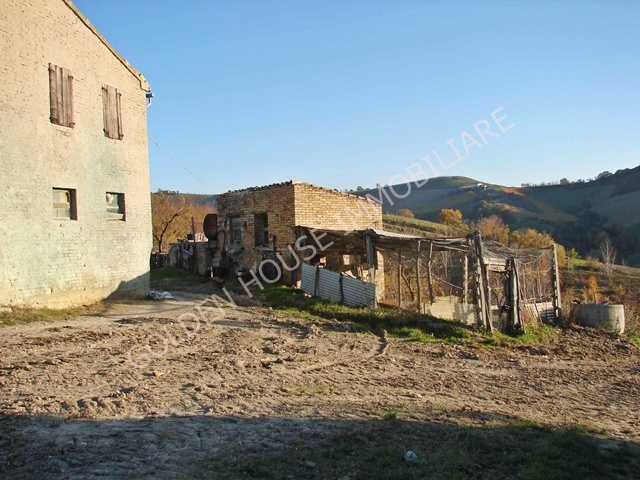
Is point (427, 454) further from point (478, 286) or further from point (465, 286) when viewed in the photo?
point (465, 286)

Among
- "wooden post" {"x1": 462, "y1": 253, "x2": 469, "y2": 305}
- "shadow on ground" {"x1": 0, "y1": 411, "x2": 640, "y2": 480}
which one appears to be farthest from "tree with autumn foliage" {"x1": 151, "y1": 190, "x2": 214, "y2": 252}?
"shadow on ground" {"x1": 0, "y1": 411, "x2": 640, "y2": 480}

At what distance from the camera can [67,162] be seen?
496 inches

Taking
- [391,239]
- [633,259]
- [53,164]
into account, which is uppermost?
[53,164]

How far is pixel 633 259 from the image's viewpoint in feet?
185

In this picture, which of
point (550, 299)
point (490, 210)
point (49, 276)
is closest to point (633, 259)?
point (490, 210)

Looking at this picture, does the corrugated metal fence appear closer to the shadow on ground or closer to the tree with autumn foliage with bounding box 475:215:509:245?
the shadow on ground

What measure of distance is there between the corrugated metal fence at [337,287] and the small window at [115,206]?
6322 mm

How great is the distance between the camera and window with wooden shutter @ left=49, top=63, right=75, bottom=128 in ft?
40.1

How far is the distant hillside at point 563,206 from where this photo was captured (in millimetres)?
61303

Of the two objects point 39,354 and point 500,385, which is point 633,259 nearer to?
point 500,385

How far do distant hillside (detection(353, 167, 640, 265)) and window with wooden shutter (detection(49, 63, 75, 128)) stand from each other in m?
52.5

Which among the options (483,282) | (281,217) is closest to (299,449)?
(483,282)

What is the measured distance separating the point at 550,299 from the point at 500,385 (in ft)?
24.8

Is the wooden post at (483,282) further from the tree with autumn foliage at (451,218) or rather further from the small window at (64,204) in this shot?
the tree with autumn foliage at (451,218)
